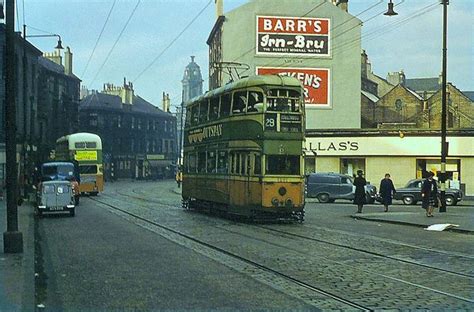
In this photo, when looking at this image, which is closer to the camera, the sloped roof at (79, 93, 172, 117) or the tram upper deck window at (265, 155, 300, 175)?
the tram upper deck window at (265, 155, 300, 175)

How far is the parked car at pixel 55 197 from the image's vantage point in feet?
95.7

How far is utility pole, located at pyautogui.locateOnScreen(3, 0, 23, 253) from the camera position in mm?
15202

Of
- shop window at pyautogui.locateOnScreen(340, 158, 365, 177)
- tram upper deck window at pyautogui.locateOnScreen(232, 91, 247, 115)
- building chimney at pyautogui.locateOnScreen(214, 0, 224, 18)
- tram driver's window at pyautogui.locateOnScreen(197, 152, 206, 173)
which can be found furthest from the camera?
building chimney at pyautogui.locateOnScreen(214, 0, 224, 18)

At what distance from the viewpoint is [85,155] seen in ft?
166

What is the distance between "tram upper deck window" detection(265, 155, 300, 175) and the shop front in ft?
96.0

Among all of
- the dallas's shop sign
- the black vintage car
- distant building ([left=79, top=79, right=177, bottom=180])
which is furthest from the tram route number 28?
distant building ([left=79, top=79, right=177, bottom=180])

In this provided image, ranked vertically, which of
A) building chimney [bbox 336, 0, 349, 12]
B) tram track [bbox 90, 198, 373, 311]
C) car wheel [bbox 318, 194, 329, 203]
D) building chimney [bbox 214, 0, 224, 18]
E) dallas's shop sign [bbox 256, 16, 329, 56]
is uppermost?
building chimney [bbox 336, 0, 349, 12]

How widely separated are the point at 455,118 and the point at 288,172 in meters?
53.0

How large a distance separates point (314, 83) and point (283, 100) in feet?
132

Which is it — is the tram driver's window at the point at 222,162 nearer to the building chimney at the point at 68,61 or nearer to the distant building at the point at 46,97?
the distant building at the point at 46,97

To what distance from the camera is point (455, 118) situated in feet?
240

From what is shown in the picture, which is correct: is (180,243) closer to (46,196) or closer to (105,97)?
(46,196)

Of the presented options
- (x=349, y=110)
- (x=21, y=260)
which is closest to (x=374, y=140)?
(x=349, y=110)

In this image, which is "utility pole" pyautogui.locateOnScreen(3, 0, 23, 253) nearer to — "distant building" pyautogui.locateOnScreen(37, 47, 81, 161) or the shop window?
the shop window
